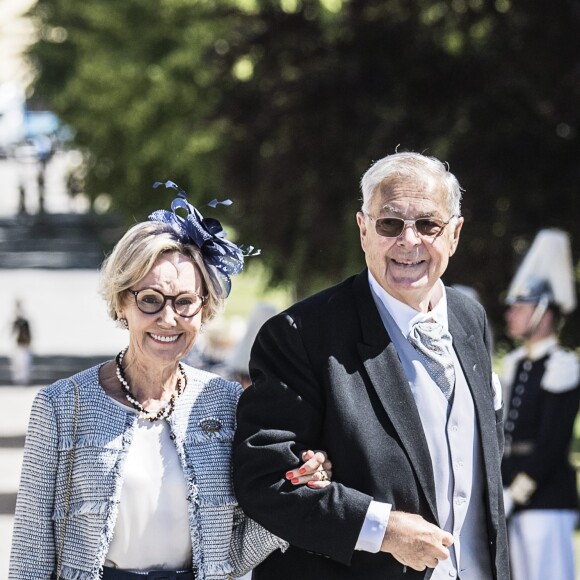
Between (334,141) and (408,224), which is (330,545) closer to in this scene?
(408,224)

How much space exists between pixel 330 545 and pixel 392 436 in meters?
0.32

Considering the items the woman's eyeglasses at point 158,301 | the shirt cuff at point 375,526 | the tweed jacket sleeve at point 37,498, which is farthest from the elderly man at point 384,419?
the tweed jacket sleeve at point 37,498

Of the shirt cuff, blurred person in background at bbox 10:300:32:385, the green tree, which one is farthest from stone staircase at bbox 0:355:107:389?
the shirt cuff

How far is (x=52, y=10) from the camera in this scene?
30.6m

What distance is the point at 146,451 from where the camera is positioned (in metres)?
3.58

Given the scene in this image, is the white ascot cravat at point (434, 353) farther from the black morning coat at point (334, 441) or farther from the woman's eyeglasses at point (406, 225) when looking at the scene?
the woman's eyeglasses at point (406, 225)

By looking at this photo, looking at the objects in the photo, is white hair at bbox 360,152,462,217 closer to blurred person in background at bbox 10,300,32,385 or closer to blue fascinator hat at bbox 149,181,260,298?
blue fascinator hat at bbox 149,181,260,298

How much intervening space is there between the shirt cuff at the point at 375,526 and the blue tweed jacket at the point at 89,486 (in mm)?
293

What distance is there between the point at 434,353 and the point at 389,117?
28.7 feet

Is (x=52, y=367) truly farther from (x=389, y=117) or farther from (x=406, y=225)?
(x=406, y=225)

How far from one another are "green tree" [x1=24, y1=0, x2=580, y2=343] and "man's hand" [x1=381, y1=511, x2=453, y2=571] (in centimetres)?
823

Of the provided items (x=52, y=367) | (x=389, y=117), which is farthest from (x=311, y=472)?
(x=52, y=367)

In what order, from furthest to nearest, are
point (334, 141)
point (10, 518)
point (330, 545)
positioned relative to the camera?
1. point (334, 141)
2. point (10, 518)
3. point (330, 545)

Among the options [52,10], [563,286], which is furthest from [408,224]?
[52,10]
